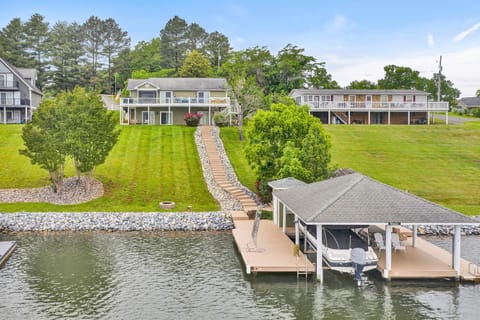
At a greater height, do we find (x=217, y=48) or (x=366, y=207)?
(x=217, y=48)

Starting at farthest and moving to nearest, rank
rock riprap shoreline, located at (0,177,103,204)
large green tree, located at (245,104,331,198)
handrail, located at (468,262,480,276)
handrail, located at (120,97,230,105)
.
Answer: handrail, located at (120,97,230,105), rock riprap shoreline, located at (0,177,103,204), large green tree, located at (245,104,331,198), handrail, located at (468,262,480,276)

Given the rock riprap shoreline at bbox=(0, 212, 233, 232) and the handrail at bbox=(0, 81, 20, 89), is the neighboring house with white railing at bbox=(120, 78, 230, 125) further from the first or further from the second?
the rock riprap shoreline at bbox=(0, 212, 233, 232)

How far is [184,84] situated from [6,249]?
3843 cm

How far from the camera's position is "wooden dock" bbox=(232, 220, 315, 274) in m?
18.4

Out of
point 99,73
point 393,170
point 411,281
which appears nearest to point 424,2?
point 393,170

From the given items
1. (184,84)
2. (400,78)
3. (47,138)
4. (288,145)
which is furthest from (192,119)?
(400,78)

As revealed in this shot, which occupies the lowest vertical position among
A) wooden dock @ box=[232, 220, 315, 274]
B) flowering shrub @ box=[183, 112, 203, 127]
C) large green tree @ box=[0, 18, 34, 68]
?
wooden dock @ box=[232, 220, 315, 274]

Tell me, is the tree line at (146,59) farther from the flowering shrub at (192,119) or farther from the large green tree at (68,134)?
the large green tree at (68,134)

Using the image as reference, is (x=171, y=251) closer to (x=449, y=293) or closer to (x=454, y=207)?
(x=449, y=293)

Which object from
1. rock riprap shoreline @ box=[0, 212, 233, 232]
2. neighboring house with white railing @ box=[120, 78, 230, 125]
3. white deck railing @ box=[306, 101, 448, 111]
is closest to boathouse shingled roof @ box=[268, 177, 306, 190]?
rock riprap shoreline @ box=[0, 212, 233, 232]

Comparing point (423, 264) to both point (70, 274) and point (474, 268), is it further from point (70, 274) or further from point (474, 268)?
point (70, 274)

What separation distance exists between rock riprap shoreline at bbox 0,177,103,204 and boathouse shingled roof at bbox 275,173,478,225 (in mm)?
16356

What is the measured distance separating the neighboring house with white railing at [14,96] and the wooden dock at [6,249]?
36.5 m

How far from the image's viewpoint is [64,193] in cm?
3191
